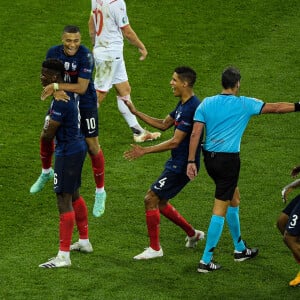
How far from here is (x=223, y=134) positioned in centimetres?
→ 1320

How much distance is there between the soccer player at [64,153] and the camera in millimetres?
13359

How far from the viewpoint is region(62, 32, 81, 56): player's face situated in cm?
1421

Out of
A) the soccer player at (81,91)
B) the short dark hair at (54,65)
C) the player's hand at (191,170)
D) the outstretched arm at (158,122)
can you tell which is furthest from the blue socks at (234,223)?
the short dark hair at (54,65)

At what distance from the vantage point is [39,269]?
1349 cm

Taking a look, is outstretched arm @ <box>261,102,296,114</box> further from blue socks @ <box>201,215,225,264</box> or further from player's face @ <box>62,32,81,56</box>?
player's face @ <box>62,32,81,56</box>

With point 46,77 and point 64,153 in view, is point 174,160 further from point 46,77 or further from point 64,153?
point 46,77

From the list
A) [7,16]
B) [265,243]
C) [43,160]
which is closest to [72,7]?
[7,16]

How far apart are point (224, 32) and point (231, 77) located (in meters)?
9.14

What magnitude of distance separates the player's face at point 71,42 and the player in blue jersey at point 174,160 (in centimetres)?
107

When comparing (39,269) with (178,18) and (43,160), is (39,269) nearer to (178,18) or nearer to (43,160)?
(43,160)

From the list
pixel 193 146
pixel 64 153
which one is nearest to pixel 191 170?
pixel 193 146

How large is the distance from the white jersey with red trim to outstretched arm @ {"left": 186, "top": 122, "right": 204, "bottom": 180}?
15.2 ft

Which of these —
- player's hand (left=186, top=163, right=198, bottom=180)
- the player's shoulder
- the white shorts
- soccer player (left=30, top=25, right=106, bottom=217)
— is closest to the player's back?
soccer player (left=30, top=25, right=106, bottom=217)

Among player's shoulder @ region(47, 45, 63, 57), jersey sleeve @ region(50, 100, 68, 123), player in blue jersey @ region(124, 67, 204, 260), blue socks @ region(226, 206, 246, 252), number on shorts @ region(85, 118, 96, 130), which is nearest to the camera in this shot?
jersey sleeve @ region(50, 100, 68, 123)
